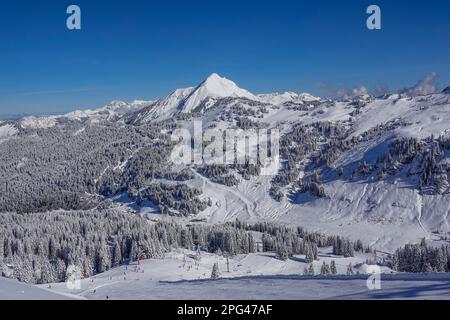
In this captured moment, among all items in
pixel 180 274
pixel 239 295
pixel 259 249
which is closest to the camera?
pixel 239 295

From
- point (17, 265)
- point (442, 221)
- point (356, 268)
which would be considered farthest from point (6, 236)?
point (442, 221)

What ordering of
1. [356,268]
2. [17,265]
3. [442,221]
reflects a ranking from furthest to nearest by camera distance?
1. [442,221]
2. [356,268]
3. [17,265]

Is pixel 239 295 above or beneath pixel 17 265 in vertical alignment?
above

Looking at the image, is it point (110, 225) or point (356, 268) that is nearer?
point (356, 268)
